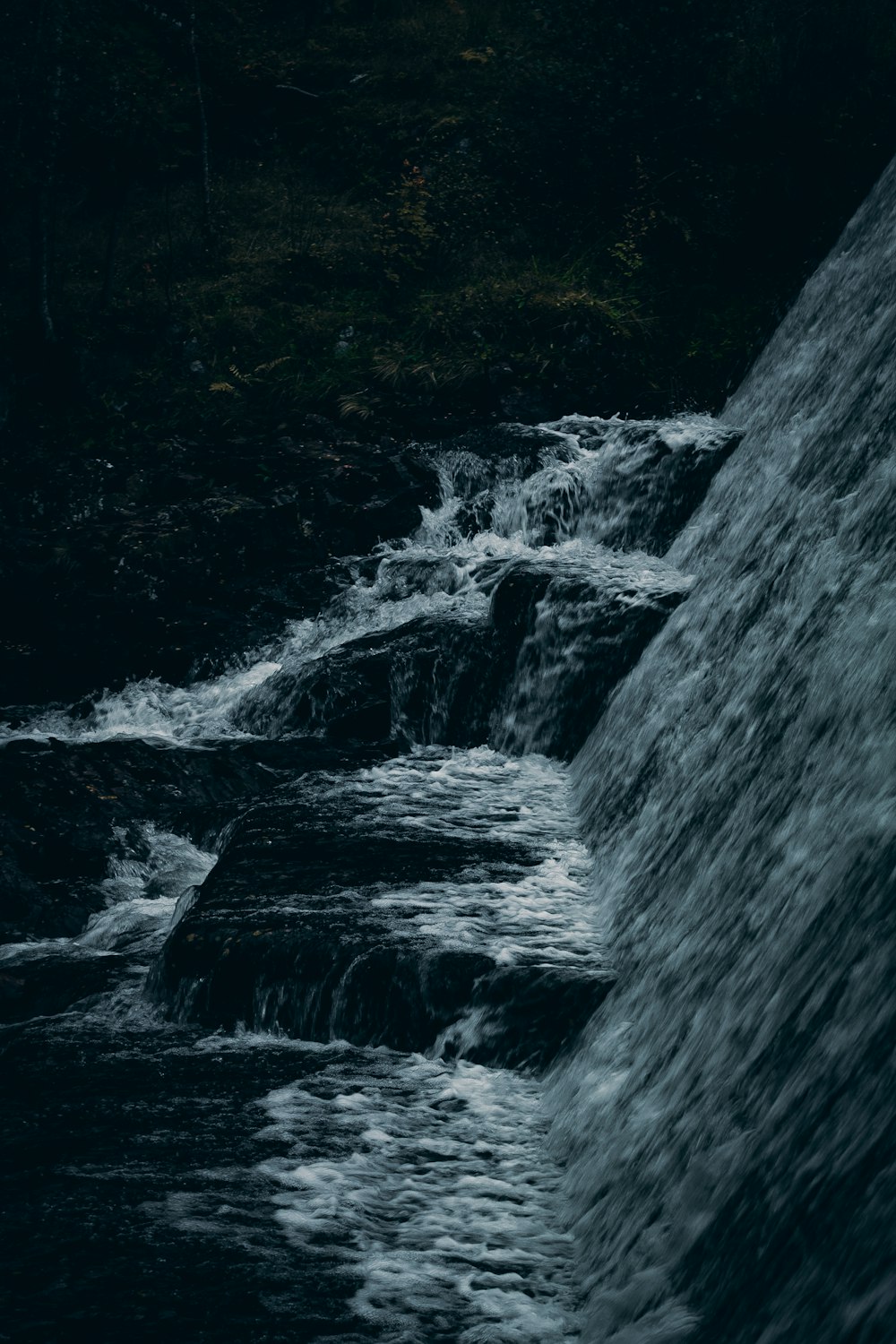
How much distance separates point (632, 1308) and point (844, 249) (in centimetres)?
1070

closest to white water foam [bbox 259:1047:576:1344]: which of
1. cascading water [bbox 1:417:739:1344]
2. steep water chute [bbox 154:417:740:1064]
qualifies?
cascading water [bbox 1:417:739:1344]

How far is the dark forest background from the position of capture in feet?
45.0

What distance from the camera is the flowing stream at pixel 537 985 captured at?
7.29 ft

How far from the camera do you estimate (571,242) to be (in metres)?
16.6

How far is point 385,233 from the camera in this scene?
701 inches

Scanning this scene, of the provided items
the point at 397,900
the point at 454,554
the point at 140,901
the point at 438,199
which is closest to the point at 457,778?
the point at 140,901

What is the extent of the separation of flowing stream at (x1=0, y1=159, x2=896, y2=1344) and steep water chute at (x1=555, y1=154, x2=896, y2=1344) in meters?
0.01

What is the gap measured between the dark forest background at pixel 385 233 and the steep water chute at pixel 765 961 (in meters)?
8.72

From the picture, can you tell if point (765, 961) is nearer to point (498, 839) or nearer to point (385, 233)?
point (498, 839)

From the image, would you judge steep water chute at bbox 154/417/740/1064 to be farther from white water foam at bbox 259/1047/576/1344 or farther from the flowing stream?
white water foam at bbox 259/1047/576/1344

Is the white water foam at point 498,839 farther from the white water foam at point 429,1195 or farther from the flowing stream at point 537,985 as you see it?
the white water foam at point 429,1195

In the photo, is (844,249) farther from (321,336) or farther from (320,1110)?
(320,1110)

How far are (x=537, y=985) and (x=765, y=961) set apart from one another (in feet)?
6.88

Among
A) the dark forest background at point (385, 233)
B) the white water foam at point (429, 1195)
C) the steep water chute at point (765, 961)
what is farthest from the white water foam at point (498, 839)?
the dark forest background at point (385, 233)
